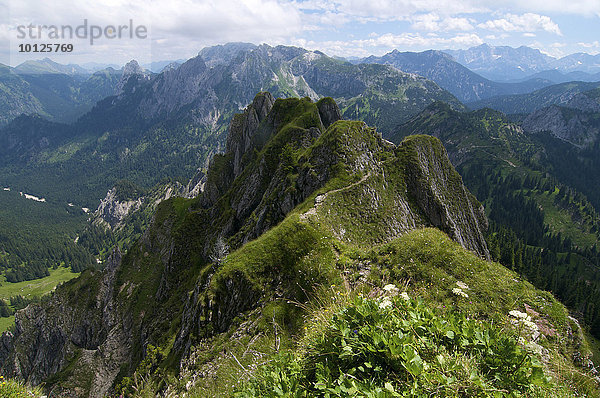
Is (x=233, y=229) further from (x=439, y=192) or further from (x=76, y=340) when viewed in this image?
(x=76, y=340)

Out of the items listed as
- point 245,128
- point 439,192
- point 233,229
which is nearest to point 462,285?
point 439,192

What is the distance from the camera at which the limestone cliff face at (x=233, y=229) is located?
3541cm

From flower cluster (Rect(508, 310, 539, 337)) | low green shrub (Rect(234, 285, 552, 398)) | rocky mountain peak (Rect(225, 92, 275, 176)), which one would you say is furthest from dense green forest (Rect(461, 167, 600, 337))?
rocky mountain peak (Rect(225, 92, 275, 176))

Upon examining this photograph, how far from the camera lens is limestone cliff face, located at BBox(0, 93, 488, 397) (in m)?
35.4

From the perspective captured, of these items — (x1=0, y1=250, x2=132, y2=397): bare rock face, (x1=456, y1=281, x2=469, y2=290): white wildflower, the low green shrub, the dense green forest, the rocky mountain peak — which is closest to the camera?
the low green shrub

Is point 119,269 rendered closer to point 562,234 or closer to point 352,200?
point 352,200

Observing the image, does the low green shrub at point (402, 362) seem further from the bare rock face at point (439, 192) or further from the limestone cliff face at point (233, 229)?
the bare rock face at point (439, 192)

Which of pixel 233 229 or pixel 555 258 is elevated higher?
pixel 233 229

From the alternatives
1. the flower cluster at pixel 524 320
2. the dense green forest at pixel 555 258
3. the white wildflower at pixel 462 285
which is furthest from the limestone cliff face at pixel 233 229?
the dense green forest at pixel 555 258

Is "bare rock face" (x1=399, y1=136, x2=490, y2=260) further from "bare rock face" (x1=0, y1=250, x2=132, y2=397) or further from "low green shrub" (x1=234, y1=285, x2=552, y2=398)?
"bare rock face" (x1=0, y1=250, x2=132, y2=397)

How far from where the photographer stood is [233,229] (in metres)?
59.5

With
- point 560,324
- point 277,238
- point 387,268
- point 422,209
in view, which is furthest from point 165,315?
point 560,324

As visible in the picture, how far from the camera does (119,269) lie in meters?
76.2

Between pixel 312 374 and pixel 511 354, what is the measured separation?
4.33 metres
